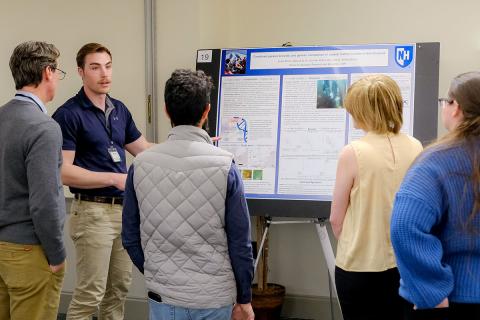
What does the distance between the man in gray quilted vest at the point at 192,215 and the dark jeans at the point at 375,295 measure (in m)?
0.39

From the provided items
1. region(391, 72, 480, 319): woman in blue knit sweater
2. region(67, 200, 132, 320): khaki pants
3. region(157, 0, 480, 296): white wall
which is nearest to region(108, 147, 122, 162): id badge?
region(67, 200, 132, 320): khaki pants

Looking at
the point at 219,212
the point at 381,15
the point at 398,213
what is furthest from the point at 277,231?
the point at 398,213

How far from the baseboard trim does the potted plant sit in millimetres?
201

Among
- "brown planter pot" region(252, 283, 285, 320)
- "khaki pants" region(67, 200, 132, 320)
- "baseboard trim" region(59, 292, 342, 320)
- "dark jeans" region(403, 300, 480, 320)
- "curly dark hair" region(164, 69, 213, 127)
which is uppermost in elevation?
"curly dark hair" region(164, 69, 213, 127)

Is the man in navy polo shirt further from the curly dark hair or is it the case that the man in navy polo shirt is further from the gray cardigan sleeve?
the curly dark hair

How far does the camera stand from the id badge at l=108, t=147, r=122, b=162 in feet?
8.54

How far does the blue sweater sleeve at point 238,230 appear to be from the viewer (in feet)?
5.36

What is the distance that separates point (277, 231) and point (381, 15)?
4.70ft

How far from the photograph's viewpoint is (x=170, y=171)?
5.30 feet

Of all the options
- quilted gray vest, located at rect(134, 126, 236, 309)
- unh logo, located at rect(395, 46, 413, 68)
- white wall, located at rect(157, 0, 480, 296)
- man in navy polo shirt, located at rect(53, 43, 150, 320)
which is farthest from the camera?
white wall, located at rect(157, 0, 480, 296)

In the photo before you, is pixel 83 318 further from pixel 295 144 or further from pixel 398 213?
pixel 398 213

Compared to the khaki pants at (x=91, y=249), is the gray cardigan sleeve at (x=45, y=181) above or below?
above

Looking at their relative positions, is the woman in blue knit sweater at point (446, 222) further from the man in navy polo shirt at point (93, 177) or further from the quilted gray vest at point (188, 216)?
the man in navy polo shirt at point (93, 177)

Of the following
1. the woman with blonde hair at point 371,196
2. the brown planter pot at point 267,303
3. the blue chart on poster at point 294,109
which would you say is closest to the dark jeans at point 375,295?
the woman with blonde hair at point 371,196
